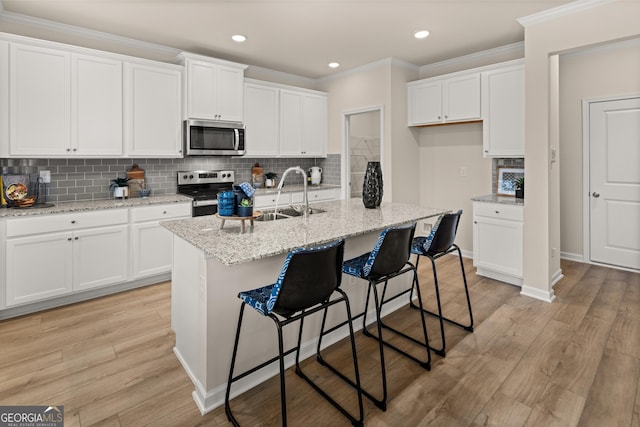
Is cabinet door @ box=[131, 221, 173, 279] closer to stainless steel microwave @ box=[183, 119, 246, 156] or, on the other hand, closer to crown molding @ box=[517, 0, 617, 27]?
stainless steel microwave @ box=[183, 119, 246, 156]

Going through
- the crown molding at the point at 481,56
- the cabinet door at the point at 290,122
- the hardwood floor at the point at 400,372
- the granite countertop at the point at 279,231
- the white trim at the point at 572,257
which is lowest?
the hardwood floor at the point at 400,372

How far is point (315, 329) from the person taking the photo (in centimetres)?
246

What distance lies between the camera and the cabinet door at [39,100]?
306 cm

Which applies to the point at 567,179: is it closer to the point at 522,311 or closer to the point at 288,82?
the point at 522,311

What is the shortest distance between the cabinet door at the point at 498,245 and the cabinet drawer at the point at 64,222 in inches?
149

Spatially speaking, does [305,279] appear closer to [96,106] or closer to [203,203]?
[203,203]

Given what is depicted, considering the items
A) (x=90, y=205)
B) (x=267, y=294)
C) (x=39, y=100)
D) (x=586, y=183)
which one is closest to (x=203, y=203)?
(x=90, y=205)

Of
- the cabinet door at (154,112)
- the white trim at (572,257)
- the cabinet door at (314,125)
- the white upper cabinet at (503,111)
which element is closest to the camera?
the cabinet door at (154,112)

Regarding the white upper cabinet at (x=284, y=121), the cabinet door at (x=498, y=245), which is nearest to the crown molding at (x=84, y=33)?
the white upper cabinet at (x=284, y=121)

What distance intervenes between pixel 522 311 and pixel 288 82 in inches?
173

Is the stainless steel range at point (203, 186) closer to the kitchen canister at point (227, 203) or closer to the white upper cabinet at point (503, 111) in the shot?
the kitchen canister at point (227, 203)

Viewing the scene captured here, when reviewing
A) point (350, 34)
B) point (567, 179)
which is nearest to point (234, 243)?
point (350, 34)

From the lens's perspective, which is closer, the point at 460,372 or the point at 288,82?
the point at 460,372

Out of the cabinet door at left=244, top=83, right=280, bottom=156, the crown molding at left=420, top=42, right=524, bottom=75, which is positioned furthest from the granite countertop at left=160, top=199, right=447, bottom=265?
the crown molding at left=420, top=42, right=524, bottom=75
